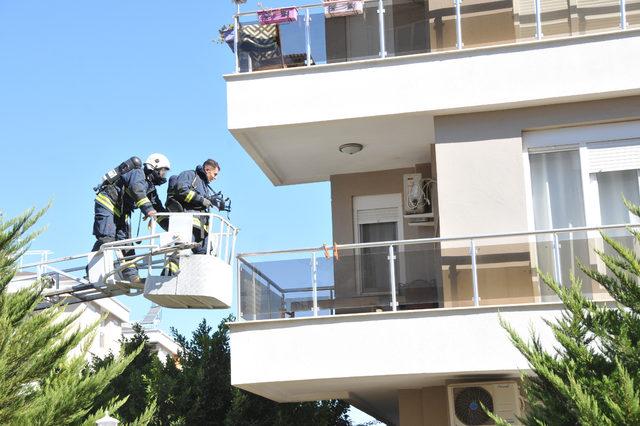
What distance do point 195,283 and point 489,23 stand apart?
516 cm

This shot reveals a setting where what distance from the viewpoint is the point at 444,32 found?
1457 cm

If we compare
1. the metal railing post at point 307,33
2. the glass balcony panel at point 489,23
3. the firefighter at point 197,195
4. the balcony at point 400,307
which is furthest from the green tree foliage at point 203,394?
the glass balcony panel at point 489,23

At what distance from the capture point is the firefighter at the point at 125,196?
1340 centimetres

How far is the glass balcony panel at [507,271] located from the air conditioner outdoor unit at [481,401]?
3.50 feet

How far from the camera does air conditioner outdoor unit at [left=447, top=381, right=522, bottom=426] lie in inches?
521

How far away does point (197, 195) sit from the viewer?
13.6 metres

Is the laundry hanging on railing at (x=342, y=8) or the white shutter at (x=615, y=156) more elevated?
the laundry hanging on railing at (x=342, y=8)

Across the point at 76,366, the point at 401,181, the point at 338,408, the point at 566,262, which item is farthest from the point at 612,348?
the point at 338,408

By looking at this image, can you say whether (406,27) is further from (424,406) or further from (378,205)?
(424,406)

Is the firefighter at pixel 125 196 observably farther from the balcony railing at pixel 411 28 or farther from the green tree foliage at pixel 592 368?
the green tree foliage at pixel 592 368

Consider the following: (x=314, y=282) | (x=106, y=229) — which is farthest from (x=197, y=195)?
(x=314, y=282)

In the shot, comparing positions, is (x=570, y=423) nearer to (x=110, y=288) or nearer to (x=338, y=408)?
(x=110, y=288)

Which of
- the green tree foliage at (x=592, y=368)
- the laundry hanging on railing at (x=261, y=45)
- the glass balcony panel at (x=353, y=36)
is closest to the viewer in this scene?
the green tree foliage at (x=592, y=368)

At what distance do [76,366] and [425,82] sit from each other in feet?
19.5
